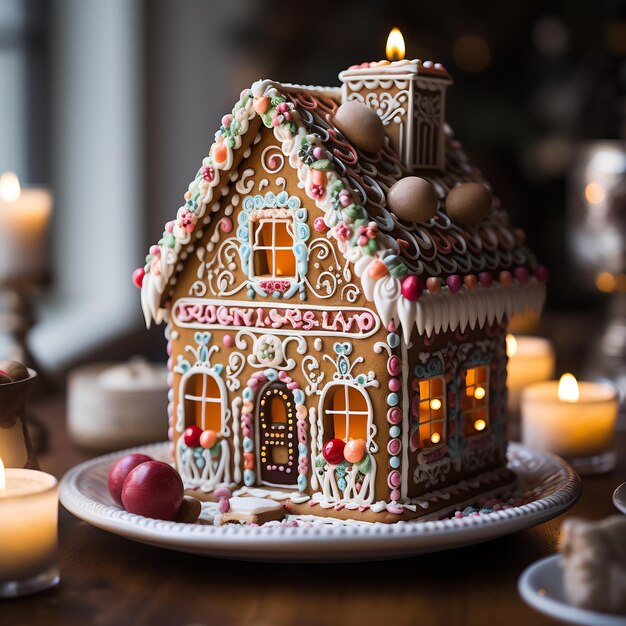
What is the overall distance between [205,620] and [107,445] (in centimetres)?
101

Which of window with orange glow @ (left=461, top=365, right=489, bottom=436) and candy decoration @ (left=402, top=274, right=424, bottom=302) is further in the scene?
window with orange glow @ (left=461, top=365, right=489, bottom=436)

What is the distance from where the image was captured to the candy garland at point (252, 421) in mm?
1701

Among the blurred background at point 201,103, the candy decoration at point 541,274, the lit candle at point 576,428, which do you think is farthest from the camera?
the blurred background at point 201,103

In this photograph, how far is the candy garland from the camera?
170 cm

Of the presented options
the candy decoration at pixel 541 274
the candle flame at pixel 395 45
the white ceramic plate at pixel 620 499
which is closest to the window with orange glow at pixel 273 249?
the candle flame at pixel 395 45

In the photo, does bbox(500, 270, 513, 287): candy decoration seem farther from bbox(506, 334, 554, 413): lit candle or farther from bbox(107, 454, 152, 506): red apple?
bbox(506, 334, 554, 413): lit candle

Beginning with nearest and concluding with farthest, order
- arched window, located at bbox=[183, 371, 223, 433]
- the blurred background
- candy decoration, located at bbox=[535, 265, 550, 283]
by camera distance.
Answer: arched window, located at bbox=[183, 371, 223, 433] < candy decoration, located at bbox=[535, 265, 550, 283] < the blurred background

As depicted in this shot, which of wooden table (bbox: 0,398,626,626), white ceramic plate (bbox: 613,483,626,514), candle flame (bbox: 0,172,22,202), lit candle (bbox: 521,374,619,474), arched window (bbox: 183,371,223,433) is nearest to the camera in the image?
wooden table (bbox: 0,398,626,626)

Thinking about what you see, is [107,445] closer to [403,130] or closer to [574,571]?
[403,130]

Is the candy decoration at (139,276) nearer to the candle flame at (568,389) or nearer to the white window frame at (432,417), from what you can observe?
the white window frame at (432,417)

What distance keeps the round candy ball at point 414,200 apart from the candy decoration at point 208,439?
48 centimetres

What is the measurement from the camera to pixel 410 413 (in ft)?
5.38

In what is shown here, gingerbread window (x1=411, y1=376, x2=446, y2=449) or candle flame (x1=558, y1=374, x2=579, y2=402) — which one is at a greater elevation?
gingerbread window (x1=411, y1=376, x2=446, y2=449)

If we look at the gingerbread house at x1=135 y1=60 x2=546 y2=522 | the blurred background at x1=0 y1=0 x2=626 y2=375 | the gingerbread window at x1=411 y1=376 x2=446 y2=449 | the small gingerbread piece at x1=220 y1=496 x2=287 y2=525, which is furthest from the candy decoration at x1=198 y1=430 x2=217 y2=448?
the blurred background at x1=0 y1=0 x2=626 y2=375
